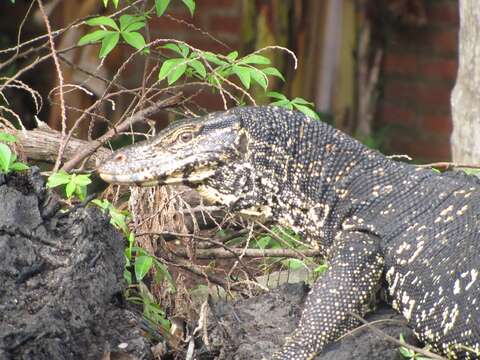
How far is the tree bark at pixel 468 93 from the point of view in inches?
265

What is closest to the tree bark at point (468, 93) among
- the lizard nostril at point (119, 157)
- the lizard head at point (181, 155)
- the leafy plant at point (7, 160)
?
the lizard head at point (181, 155)

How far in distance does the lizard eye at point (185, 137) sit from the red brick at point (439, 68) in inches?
262

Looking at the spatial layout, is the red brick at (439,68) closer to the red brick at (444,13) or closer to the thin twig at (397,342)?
the red brick at (444,13)

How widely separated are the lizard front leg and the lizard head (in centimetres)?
62

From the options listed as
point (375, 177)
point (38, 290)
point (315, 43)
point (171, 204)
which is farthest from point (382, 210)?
point (315, 43)

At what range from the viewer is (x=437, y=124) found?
36.7 ft

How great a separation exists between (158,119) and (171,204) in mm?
6357

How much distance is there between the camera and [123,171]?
468cm

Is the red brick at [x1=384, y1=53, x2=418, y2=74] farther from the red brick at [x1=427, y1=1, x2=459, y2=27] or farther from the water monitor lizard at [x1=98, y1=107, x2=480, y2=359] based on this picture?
the water monitor lizard at [x1=98, y1=107, x2=480, y2=359]

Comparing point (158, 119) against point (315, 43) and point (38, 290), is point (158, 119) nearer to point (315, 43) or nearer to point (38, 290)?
point (315, 43)

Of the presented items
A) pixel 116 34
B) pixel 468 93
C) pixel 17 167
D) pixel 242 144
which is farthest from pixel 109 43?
pixel 468 93

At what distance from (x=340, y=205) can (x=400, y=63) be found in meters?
6.83

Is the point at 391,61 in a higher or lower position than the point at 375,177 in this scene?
lower

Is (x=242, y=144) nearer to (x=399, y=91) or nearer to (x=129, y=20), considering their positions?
(x=129, y=20)
